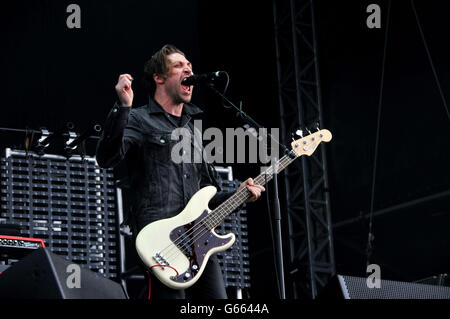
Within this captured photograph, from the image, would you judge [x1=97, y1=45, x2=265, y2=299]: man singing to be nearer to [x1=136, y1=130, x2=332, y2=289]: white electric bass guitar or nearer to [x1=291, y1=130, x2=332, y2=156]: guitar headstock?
[x1=136, y1=130, x2=332, y2=289]: white electric bass guitar

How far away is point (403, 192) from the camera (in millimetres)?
7719

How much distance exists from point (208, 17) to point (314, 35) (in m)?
1.92

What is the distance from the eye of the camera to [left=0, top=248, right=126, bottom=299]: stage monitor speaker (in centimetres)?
229

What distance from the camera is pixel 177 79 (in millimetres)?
3848

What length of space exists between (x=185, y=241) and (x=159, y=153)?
46 cm

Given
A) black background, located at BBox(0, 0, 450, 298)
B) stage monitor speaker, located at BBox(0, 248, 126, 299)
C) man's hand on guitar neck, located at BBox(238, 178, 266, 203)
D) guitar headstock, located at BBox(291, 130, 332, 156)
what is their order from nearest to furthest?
stage monitor speaker, located at BBox(0, 248, 126, 299)
man's hand on guitar neck, located at BBox(238, 178, 266, 203)
guitar headstock, located at BBox(291, 130, 332, 156)
black background, located at BBox(0, 0, 450, 298)

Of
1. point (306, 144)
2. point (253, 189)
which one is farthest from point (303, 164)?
point (253, 189)

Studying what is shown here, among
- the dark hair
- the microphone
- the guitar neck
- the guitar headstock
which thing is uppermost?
the dark hair

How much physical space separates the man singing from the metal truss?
3823 millimetres

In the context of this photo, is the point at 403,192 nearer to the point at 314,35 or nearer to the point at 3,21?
the point at 314,35

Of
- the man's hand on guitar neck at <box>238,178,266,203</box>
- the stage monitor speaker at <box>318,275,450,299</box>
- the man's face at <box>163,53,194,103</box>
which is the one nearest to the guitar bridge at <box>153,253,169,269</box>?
the man's hand on guitar neck at <box>238,178,266,203</box>

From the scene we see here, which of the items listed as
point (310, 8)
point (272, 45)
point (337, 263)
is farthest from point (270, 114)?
point (337, 263)

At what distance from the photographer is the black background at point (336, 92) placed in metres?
7.48

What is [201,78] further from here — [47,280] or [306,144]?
[47,280]
